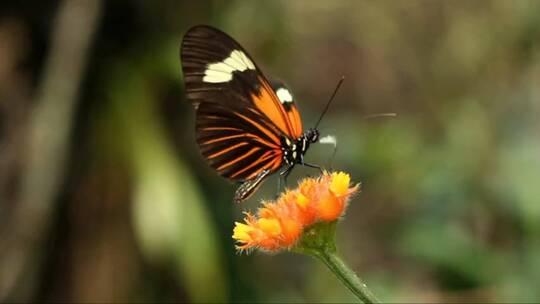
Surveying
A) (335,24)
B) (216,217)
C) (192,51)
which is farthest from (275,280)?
(192,51)

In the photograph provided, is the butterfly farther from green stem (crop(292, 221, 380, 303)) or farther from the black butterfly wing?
green stem (crop(292, 221, 380, 303))

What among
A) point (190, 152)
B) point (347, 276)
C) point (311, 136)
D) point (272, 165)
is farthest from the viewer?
point (190, 152)

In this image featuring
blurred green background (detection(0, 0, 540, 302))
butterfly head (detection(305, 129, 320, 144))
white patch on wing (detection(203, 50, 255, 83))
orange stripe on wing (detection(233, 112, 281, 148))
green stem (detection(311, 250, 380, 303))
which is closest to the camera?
green stem (detection(311, 250, 380, 303))

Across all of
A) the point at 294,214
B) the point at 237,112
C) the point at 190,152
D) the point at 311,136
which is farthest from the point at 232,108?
the point at 190,152

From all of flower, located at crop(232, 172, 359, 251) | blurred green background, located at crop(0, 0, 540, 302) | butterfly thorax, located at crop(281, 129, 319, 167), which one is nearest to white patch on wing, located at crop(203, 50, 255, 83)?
butterfly thorax, located at crop(281, 129, 319, 167)

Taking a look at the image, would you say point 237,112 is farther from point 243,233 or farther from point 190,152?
point 190,152

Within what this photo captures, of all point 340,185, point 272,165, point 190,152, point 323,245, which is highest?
point 340,185

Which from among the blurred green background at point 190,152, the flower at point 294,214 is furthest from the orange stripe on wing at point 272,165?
the blurred green background at point 190,152
